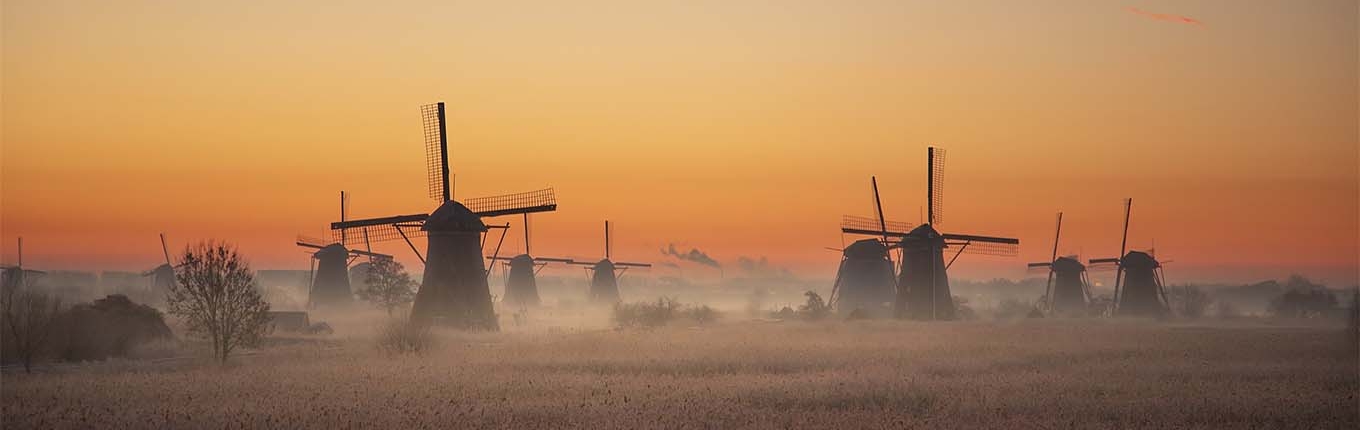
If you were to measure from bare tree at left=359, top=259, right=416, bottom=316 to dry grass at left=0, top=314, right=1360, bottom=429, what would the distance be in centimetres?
2374

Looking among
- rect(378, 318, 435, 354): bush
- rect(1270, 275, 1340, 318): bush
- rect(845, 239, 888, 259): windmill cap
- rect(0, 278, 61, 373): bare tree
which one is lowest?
rect(1270, 275, 1340, 318): bush

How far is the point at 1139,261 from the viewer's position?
286 feet

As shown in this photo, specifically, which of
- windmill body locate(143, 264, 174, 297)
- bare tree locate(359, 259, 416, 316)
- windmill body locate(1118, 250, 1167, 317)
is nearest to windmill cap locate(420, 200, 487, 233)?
bare tree locate(359, 259, 416, 316)

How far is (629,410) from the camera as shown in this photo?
2491 centimetres

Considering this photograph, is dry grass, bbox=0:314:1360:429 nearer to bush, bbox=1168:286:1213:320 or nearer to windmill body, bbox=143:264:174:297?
bush, bbox=1168:286:1213:320

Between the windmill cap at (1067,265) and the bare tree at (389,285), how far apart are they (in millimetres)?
51999

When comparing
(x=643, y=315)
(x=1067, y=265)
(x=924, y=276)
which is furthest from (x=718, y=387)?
(x=1067, y=265)

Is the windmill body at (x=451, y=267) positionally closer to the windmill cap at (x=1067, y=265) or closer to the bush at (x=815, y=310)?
the bush at (x=815, y=310)

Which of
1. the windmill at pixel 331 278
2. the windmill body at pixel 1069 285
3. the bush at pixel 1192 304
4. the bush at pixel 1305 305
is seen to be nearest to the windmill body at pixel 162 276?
the windmill at pixel 331 278

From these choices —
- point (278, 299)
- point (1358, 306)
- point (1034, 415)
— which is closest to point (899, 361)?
point (1034, 415)

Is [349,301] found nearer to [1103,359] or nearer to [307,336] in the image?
[307,336]

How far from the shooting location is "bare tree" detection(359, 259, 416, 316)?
7131 cm

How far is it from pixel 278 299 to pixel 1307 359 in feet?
327

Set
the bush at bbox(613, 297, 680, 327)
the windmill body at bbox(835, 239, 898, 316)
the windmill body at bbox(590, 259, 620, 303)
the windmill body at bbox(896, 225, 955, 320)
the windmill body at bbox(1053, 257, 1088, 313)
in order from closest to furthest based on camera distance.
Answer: the windmill body at bbox(896, 225, 955, 320) < the bush at bbox(613, 297, 680, 327) < the windmill body at bbox(835, 239, 898, 316) < the windmill body at bbox(1053, 257, 1088, 313) < the windmill body at bbox(590, 259, 620, 303)
